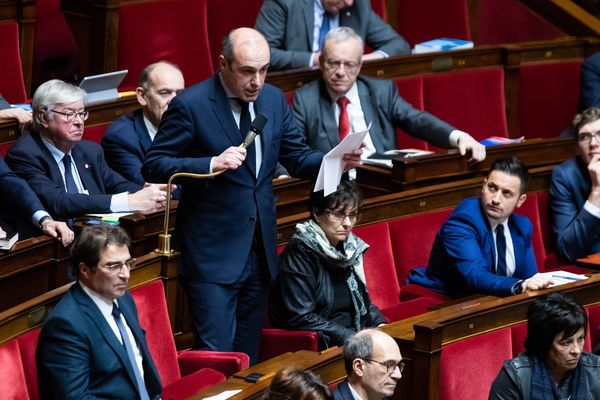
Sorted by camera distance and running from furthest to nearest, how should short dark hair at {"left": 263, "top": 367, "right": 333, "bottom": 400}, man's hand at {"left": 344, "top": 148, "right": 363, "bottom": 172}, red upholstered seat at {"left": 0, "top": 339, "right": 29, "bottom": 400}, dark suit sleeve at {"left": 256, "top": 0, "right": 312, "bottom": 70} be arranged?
dark suit sleeve at {"left": 256, "top": 0, "right": 312, "bottom": 70} < man's hand at {"left": 344, "top": 148, "right": 363, "bottom": 172} < red upholstered seat at {"left": 0, "top": 339, "right": 29, "bottom": 400} < short dark hair at {"left": 263, "top": 367, "right": 333, "bottom": 400}

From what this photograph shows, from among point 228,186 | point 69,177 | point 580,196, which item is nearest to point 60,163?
point 69,177

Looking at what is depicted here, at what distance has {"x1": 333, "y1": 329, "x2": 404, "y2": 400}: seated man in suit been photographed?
1.36 m

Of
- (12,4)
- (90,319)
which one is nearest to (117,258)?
(90,319)

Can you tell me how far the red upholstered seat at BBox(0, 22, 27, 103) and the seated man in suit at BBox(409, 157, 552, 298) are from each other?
0.78 m

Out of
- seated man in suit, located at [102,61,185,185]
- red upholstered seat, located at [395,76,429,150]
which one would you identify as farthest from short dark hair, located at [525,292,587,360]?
red upholstered seat, located at [395,76,429,150]

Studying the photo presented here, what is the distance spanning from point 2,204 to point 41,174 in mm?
73

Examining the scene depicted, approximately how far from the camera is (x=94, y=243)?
4.48 feet

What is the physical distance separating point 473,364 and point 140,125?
721mm

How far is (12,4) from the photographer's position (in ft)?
7.14

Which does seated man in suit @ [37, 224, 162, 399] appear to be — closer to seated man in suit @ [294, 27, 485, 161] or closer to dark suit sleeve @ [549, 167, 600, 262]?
seated man in suit @ [294, 27, 485, 161]

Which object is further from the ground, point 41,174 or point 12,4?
point 12,4

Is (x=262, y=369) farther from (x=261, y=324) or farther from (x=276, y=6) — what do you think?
(x=276, y=6)

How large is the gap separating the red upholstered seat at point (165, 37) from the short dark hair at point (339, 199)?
792 millimetres

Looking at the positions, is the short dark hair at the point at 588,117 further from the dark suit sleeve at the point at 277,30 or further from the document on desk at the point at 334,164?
the document on desk at the point at 334,164
